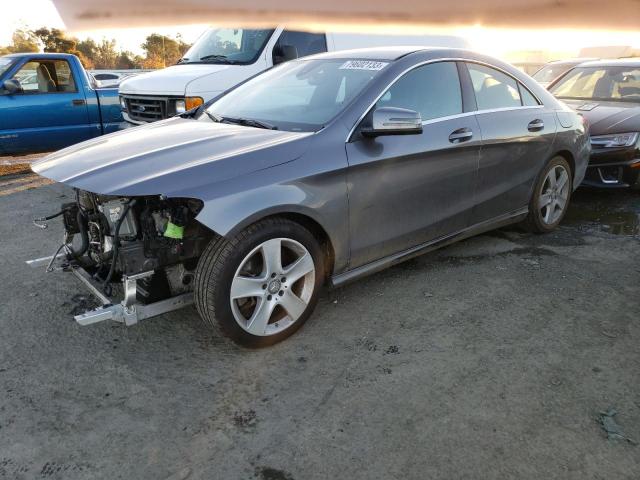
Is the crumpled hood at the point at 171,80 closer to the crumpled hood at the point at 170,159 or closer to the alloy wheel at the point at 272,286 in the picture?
the crumpled hood at the point at 170,159

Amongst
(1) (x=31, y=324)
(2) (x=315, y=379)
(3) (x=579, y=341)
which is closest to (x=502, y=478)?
(2) (x=315, y=379)

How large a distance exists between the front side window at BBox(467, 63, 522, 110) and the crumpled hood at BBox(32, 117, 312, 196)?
155cm

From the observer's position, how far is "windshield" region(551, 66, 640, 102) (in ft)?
21.2

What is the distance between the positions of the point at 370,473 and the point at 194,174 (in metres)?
1.56

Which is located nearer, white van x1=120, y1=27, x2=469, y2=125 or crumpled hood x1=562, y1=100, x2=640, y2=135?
crumpled hood x1=562, y1=100, x2=640, y2=135

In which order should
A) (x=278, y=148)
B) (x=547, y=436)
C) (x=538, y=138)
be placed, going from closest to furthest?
1. (x=547, y=436)
2. (x=278, y=148)
3. (x=538, y=138)

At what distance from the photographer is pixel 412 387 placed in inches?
104

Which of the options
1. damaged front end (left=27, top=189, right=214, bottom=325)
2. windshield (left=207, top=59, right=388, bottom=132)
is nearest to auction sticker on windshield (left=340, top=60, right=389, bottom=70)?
windshield (left=207, top=59, right=388, bottom=132)

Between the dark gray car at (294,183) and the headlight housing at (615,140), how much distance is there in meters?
1.96

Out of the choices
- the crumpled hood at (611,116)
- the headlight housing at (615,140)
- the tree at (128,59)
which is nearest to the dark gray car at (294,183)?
the tree at (128,59)

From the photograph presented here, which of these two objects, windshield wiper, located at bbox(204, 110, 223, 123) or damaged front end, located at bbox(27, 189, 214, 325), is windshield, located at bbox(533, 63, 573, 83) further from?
damaged front end, located at bbox(27, 189, 214, 325)

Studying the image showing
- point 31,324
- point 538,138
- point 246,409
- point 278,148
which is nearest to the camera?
point 246,409

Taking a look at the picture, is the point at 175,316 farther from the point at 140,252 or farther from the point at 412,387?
the point at 412,387

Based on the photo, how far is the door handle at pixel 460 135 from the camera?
3.62 metres
